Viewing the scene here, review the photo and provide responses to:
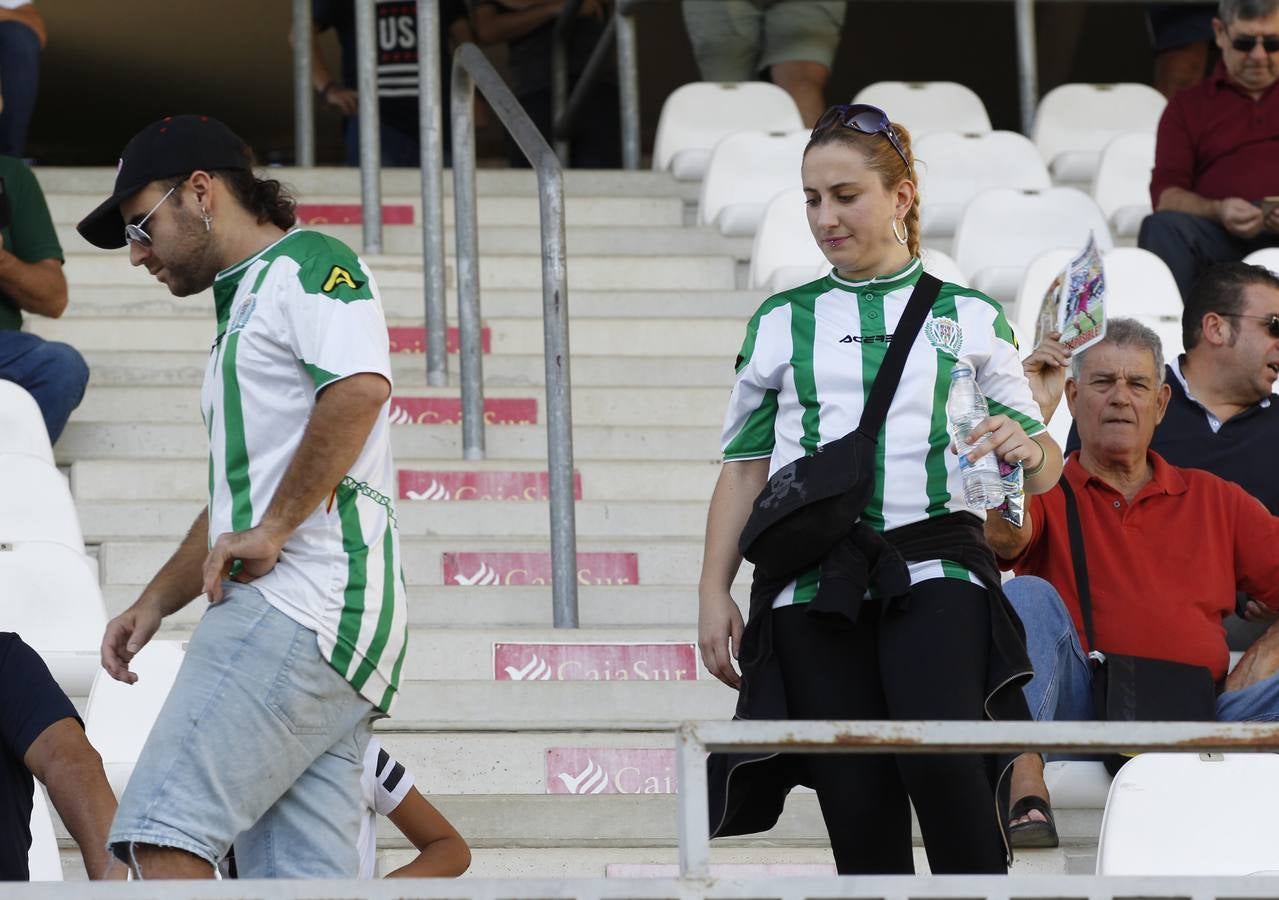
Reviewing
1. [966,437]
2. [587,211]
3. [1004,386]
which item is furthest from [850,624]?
[587,211]

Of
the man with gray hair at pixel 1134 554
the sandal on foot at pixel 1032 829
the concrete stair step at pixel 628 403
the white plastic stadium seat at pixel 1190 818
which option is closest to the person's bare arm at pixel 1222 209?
the concrete stair step at pixel 628 403

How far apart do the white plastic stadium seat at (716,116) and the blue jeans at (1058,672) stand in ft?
10.6

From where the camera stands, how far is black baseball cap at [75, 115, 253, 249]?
2.42m

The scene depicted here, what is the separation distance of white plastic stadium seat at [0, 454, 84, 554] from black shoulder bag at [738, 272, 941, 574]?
188 cm

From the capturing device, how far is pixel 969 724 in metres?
1.77

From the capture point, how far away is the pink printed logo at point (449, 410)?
186 inches

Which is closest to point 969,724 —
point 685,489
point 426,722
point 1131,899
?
point 1131,899

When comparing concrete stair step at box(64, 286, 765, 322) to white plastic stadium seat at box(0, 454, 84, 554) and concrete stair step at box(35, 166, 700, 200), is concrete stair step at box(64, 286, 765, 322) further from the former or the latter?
white plastic stadium seat at box(0, 454, 84, 554)

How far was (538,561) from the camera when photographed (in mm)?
4156

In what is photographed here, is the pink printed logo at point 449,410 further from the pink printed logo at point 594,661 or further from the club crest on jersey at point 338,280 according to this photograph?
the club crest on jersey at point 338,280

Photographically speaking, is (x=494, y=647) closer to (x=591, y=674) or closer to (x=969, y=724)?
(x=591, y=674)

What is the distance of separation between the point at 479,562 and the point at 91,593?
2.85 feet

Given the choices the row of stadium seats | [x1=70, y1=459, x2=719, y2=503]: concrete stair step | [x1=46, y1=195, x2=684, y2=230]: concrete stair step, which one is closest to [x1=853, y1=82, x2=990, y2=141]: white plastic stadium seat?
the row of stadium seats

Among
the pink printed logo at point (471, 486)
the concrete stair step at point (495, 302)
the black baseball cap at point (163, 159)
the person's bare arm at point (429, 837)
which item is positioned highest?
the black baseball cap at point (163, 159)
